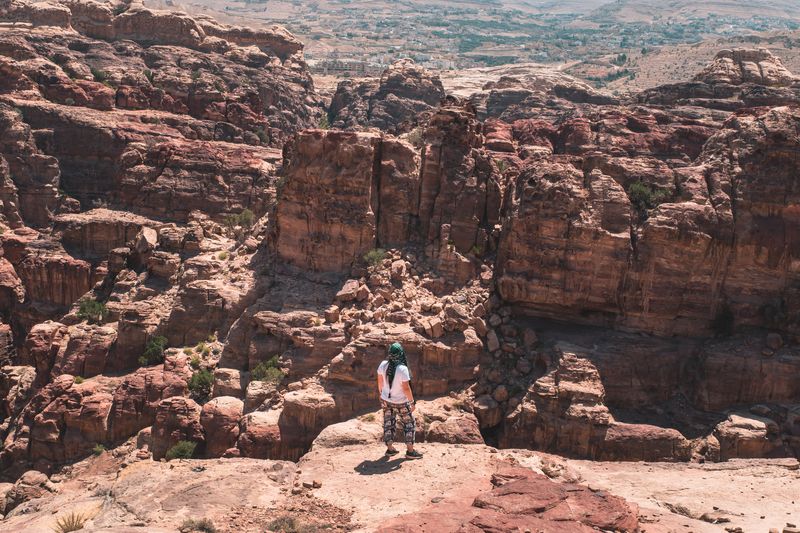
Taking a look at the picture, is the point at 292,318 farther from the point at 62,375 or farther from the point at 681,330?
the point at 681,330

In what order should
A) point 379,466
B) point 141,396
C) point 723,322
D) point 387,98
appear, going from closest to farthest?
point 379,466
point 723,322
point 141,396
point 387,98

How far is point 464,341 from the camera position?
2372 centimetres

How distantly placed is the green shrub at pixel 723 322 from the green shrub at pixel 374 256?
9720 mm

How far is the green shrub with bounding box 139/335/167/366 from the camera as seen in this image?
2762cm

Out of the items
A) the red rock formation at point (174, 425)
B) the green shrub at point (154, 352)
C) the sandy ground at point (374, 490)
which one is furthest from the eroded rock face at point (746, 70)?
the red rock formation at point (174, 425)

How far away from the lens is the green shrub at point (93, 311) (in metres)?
30.1

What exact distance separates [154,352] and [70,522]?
1153 centimetres

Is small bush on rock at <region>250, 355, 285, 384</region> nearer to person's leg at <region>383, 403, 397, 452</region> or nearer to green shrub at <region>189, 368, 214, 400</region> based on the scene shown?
green shrub at <region>189, 368, 214, 400</region>

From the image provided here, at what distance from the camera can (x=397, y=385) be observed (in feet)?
59.3

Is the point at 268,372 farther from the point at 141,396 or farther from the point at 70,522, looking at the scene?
the point at 70,522

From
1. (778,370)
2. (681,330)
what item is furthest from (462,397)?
(778,370)

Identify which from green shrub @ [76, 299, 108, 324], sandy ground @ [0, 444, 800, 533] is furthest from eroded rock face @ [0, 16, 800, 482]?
sandy ground @ [0, 444, 800, 533]

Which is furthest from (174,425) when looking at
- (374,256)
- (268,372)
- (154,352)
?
(374,256)

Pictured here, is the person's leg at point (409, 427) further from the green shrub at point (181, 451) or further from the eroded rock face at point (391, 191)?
the eroded rock face at point (391, 191)
